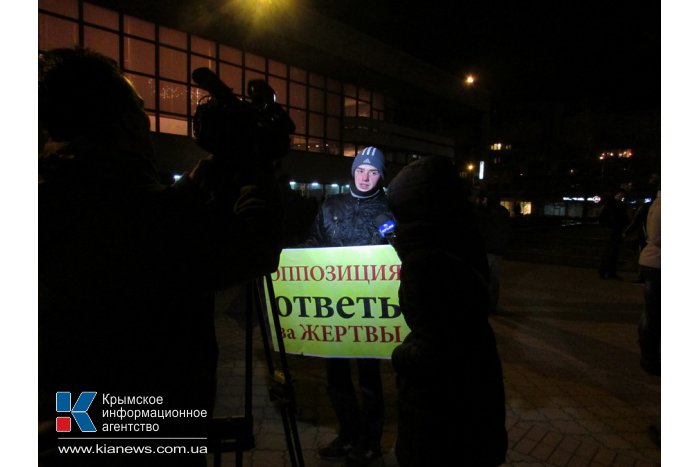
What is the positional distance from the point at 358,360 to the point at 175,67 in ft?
65.6

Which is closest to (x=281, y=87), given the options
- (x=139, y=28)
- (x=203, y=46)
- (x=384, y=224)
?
(x=203, y=46)

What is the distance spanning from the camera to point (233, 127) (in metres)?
1.24

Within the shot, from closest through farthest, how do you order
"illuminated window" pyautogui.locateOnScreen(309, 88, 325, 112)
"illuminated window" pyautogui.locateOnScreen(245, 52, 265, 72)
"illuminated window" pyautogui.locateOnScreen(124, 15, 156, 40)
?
"illuminated window" pyautogui.locateOnScreen(124, 15, 156, 40) < "illuminated window" pyautogui.locateOnScreen(245, 52, 265, 72) < "illuminated window" pyautogui.locateOnScreen(309, 88, 325, 112)

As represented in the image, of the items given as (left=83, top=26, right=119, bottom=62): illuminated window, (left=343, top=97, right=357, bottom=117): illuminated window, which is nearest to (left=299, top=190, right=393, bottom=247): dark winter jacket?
(left=83, top=26, right=119, bottom=62): illuminated window

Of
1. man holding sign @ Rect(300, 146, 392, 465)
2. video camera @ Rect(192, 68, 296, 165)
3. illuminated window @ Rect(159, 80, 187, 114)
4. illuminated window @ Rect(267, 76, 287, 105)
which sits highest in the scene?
illuminated window @ Rect(267, 76, 287, 105)

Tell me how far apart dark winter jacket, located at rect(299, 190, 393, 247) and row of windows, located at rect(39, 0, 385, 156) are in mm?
10117

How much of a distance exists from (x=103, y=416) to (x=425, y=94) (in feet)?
107

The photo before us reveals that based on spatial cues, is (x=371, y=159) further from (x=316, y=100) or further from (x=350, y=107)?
(x=350, y=107)

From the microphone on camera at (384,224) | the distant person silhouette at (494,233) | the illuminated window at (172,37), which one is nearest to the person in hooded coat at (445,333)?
the microphone on camera at (384,224)

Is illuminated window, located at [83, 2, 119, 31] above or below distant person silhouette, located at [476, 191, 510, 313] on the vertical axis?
above

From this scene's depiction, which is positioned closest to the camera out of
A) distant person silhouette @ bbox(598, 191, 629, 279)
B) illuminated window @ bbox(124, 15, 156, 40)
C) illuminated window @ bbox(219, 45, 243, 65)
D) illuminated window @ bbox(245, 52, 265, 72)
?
distant person silhouette @ bbox(598, 191, 629, 279)

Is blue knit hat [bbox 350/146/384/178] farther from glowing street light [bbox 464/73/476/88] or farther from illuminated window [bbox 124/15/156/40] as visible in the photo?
glowing street light [bbox 464/73/476/88]

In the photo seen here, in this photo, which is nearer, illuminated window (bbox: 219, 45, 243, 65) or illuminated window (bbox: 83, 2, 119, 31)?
illuminated window (bbox: 83, 2, 119, 31)

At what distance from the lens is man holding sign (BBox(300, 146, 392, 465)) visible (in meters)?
2.88
